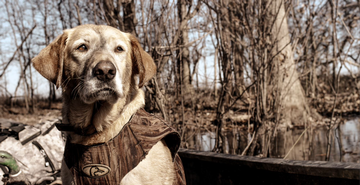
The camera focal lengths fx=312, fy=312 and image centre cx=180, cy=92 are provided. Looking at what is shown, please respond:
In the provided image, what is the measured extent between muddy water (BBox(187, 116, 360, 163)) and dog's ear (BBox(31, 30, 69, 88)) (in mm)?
2424

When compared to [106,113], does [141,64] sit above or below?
above

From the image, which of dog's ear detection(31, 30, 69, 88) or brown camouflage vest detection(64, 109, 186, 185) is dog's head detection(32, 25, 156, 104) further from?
brown camouflage vest detection(64, 109, 186, 185)

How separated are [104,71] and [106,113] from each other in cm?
40

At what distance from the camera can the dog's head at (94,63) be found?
2.33m

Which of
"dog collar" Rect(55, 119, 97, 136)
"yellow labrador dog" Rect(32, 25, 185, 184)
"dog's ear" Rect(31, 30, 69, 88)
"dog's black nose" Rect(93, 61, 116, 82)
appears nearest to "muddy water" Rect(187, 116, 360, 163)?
"yellow labrador dog" Rect(32, 25, 185, 184)

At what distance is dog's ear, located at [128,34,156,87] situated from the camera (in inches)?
104

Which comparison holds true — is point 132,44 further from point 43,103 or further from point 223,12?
point 43,103

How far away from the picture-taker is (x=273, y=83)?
4.04 metres

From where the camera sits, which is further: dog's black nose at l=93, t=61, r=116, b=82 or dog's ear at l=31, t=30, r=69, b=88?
dog's ear at l=31, t=30, r=69, b=88

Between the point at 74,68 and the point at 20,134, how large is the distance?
181cm

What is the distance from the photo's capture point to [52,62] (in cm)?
250

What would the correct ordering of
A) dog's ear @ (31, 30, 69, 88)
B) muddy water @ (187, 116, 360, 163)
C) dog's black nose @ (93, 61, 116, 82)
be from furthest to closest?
muddy water @ (187, 116, 360, 163) → dog's ear @ (31, 30, 69, 88) → dog's black nose @ (93, 61, 116, 82)

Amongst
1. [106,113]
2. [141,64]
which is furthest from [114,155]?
[141,64]

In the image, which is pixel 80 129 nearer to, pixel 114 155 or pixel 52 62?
pixel 114 155
